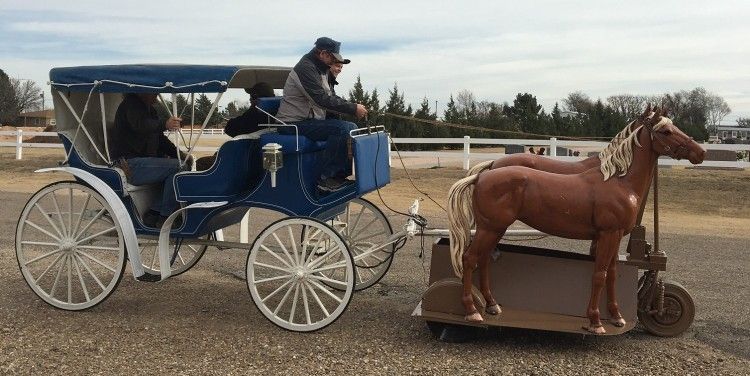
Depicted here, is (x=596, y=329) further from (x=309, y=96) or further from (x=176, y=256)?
(x=176, y=256)

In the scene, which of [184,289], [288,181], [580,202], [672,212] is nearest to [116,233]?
[184,289]

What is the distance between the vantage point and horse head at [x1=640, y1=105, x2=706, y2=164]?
5.27m

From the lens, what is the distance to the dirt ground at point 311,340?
5.16 meters

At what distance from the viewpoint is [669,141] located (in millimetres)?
5266

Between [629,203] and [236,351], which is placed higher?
[629,203]

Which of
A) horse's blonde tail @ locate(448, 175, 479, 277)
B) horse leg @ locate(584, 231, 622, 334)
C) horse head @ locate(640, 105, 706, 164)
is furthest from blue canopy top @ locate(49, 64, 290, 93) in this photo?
horse head @ locate(640, 105, 706, 164)

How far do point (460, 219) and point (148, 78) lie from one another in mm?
2821

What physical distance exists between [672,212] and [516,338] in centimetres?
1126

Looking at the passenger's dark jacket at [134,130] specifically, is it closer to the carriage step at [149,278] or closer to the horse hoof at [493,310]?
the carriage step at [149,278]

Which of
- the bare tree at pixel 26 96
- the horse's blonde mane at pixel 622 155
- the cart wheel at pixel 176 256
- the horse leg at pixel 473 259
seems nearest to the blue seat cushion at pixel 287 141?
the cart wheel at pixel 176 256

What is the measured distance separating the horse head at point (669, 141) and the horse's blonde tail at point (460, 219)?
4.14 feet

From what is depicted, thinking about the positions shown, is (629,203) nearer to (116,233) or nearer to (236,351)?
(236,351)

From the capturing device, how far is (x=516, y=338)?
5820 mm

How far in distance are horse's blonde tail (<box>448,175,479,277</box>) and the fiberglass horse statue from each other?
6 cm
